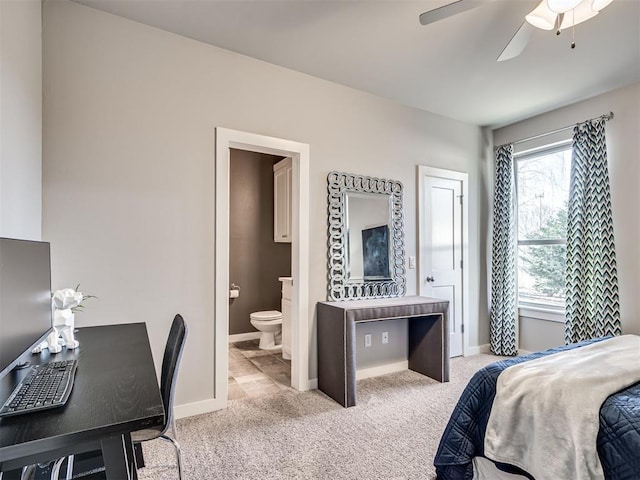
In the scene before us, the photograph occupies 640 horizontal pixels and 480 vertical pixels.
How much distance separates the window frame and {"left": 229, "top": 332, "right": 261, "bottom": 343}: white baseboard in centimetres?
341

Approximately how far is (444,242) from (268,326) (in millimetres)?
2314

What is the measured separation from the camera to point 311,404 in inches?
107

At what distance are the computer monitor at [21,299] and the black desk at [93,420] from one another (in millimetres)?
151

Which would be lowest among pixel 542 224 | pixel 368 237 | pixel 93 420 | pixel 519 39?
pixel 93 420

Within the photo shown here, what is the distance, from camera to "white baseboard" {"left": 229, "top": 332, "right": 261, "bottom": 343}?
4.73 meters

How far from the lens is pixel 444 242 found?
3.90 metres

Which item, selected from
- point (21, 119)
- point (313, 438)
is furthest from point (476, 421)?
point (21, 119)

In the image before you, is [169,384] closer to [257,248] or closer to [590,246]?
[257,248]

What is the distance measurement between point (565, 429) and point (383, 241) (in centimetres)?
222

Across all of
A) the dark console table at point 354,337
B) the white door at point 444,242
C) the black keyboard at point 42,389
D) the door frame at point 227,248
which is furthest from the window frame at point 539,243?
the black keyboard at point 42,389

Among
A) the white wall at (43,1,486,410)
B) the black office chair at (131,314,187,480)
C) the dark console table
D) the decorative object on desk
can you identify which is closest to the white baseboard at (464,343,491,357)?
the dark console table

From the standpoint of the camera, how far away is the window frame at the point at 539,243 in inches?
143

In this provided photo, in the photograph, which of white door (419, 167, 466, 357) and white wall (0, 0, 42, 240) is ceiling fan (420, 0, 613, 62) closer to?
white door (419, 167, 466, 357)

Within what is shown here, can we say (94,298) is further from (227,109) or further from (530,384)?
(530,384)
